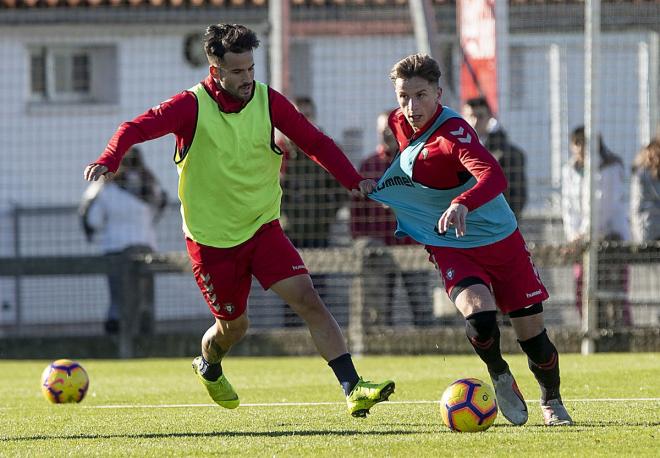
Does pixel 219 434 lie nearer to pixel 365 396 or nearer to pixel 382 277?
pixel 365 396

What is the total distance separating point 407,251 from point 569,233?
1.58 metres

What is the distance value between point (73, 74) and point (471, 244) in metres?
15.3

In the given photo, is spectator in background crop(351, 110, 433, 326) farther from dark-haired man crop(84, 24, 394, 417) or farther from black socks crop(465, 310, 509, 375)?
black socks crop(465, 310, 509, 375)

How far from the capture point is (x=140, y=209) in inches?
610

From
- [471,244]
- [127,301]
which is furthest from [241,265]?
[127,301]

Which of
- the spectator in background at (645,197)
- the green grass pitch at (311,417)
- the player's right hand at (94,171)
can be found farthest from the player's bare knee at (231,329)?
the spectator in background at (645,197)

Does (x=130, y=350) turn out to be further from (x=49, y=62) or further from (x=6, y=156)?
(x=49, y=62)

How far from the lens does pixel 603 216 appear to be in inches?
559

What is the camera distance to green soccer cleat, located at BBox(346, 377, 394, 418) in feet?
25.2

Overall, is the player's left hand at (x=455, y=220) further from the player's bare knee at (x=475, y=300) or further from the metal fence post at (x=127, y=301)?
the metal fence post at (x=127, y=301)

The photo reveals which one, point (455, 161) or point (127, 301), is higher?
point (455, 161)

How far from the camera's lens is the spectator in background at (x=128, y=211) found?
15.2m

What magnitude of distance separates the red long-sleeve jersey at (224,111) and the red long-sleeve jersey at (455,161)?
1.22 ft

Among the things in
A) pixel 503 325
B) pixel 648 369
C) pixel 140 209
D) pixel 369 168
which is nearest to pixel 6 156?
pixel 140 209
